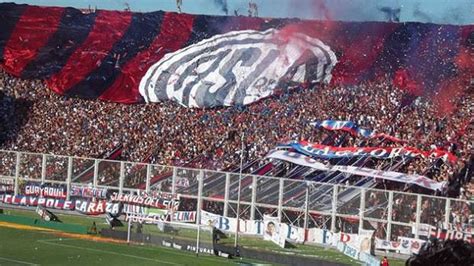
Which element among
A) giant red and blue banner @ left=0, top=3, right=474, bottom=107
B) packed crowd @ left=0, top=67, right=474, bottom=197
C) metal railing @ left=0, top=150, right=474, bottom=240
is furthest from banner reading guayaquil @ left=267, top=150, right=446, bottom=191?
giant red and blue banner @ left=0, top=3, right=474, bottom=107

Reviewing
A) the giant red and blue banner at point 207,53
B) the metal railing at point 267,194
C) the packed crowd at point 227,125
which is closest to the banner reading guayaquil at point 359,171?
the packed crowd at point 227,125

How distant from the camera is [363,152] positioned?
122ft

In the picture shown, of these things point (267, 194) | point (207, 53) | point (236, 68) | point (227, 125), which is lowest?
point (267, 194)

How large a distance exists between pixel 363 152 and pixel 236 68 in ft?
39.2

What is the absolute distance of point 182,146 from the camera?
42094 mm

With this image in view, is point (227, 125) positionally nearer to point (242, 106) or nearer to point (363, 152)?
point (242, 106)

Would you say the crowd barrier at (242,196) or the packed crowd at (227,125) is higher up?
the packed crowd at (227,125)

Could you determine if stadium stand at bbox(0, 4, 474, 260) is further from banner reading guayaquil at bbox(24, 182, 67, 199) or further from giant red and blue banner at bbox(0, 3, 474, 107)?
banner reading guayaquil at bbox(24, 182, 67, 199)

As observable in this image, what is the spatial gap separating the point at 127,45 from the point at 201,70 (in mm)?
5605

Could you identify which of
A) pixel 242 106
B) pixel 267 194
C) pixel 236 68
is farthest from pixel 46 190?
pixel 236 68

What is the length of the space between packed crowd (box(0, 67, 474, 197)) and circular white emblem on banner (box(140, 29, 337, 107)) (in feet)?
2.87

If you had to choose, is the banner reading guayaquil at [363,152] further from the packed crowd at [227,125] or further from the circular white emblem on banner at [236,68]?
the circular white emblem on banner at [236,68]

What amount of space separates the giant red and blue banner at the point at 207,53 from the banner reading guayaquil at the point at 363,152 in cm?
533

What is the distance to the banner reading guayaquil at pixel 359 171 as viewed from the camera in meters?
33.6
